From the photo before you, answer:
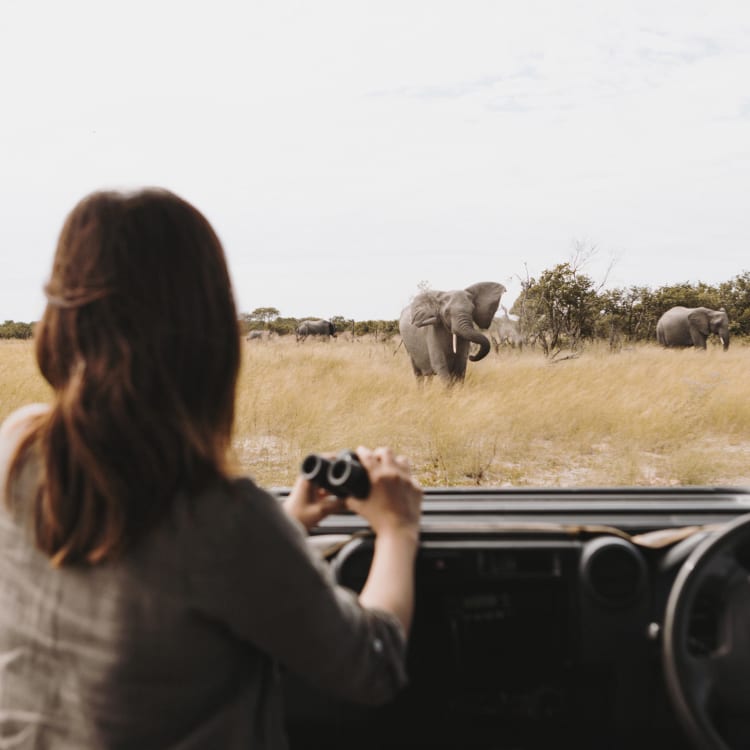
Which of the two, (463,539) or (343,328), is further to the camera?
(343,328)

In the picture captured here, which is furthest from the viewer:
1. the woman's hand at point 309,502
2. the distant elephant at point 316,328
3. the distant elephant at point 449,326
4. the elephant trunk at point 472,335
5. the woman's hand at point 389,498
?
the distant elephant at point 316,328

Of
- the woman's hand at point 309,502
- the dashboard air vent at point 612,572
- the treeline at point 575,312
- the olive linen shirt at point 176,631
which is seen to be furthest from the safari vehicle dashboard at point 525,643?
the treeline at point 575,312

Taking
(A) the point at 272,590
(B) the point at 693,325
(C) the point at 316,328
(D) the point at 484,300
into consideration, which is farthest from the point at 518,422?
(C) the point at 316,328

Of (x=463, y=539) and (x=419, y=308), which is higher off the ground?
(x=419, y=308)

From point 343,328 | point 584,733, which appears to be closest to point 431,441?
point 584,733

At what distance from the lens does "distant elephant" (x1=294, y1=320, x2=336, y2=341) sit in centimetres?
1852

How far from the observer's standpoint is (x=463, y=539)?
166 cm

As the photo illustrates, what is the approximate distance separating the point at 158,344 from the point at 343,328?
2023 cm

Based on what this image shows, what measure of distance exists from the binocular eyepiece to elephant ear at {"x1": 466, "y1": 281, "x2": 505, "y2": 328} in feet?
28.4

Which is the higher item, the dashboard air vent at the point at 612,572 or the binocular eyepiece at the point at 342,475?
the binocular eyepiece at the point at 342,475

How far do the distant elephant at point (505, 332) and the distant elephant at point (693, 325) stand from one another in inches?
199

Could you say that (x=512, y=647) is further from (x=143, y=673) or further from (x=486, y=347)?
(x=486, y=347)

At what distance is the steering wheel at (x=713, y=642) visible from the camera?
1258 millimetres

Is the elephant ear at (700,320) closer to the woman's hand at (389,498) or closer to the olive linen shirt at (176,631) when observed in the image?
the woman's hand at (389,498)
